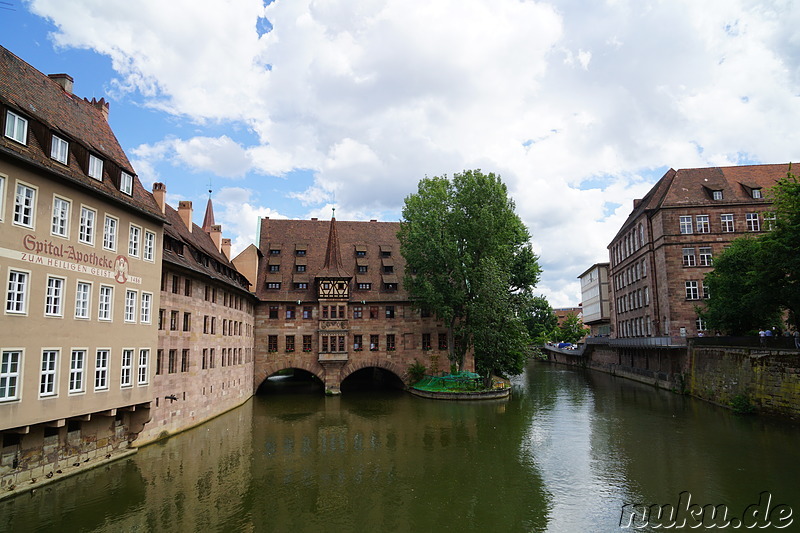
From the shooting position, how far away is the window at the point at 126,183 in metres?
21.9

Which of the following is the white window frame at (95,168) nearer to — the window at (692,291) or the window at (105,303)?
the window at (105,303)

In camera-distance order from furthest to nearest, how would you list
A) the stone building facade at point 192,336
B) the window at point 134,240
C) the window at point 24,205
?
the stone building facade at point 192,336
the window at point 134,240
the window at point 24,205

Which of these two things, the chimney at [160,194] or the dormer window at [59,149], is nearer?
the dormer window at [59,149]

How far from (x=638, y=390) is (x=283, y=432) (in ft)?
107

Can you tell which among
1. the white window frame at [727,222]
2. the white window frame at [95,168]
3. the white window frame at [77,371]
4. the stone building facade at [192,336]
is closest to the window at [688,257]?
the white window frame at [727,222]

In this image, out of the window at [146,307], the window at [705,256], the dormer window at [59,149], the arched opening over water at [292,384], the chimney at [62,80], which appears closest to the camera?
the dormer window at [59,149]

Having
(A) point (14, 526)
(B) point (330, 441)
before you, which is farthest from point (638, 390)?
(A) point (14, 526)

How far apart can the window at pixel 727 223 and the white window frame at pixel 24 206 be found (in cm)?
5262

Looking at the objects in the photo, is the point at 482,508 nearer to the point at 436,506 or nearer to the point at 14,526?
the point at 436,506

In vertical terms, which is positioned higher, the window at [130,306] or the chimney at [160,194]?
the chimney at [160,194]

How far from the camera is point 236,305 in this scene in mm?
38562

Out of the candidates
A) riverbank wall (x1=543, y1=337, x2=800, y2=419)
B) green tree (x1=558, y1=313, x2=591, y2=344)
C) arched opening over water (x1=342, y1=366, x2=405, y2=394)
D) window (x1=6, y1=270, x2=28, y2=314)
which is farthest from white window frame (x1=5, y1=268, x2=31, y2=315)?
green tree (x1=558, y1=313, x2=591, y2=344)

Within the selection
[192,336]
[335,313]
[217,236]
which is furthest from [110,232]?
[335,313]

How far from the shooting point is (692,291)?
4753 cm
